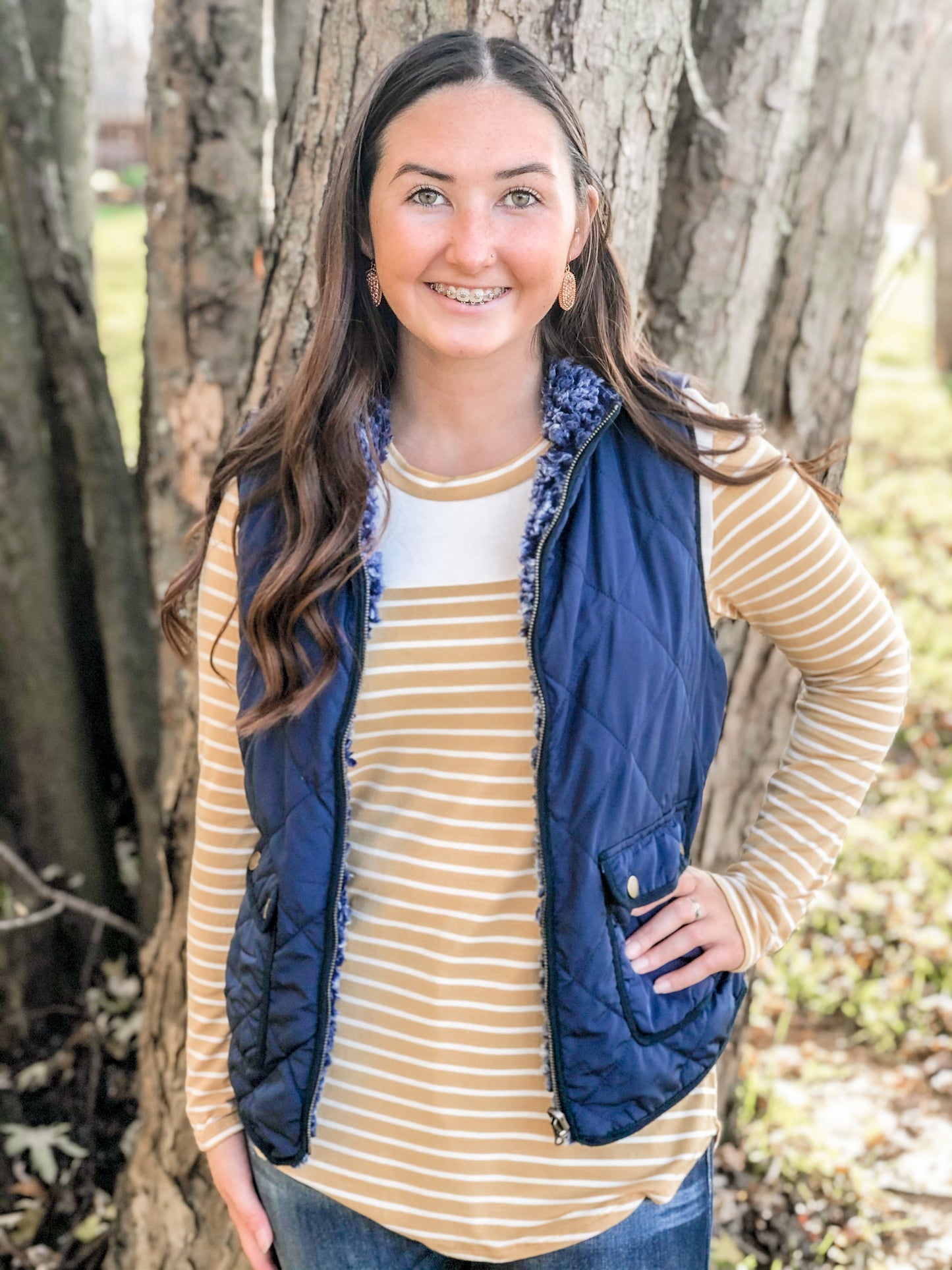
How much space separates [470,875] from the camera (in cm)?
165

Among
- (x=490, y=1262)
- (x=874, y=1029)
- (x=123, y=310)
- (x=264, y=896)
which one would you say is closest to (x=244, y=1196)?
(x=490, y=1262)

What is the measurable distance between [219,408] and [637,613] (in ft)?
5.73

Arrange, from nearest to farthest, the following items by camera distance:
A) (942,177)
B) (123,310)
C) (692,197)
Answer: (692,197) → (942,177) → (123,310)

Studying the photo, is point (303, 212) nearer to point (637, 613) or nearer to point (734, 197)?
point (734, 197)

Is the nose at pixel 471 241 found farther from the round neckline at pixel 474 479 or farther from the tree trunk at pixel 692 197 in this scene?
the tree trunk at pixel 692 197

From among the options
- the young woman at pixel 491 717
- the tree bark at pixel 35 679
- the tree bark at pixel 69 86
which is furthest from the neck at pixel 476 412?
the tree bark at pixel 69 86

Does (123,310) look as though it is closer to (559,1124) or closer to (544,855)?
(544,855)

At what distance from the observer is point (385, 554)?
1726mm

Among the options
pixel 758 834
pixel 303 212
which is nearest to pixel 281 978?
pixel 758 834

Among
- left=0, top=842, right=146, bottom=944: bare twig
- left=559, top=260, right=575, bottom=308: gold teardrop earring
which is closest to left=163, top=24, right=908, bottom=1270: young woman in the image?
left=559, top=260, right=575, bottom=308: gold teardrop earring

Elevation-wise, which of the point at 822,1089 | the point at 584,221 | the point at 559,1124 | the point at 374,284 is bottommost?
the point at 822,1089

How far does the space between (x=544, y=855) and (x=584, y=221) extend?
952mm

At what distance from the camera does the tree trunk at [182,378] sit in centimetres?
269

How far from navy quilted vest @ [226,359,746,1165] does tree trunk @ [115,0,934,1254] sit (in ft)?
2.13
